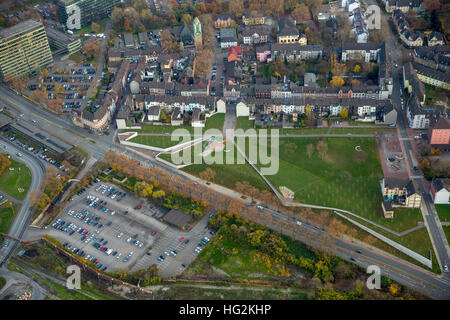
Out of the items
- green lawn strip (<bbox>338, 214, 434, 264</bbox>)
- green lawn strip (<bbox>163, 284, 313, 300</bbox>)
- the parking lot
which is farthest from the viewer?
the parking lot

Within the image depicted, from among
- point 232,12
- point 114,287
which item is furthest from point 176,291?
point 232,12

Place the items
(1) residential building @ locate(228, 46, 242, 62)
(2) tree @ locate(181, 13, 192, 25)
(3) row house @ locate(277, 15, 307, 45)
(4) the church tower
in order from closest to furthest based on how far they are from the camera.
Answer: (1) residential building @ locate(228, 46, 242, 62) < (3) row house @ locate(277, 15, 307, 45) < (4) the church tower < (2) tree @ locate(181, 13, 192, 25)

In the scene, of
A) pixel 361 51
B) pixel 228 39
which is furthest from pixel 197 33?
pixel 361 51

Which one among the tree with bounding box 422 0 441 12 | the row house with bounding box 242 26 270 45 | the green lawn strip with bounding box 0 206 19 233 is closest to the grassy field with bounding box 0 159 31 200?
the green lawn strip with bounding box 0 206 19 233

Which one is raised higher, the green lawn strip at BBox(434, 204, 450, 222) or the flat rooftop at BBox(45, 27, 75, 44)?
the flat rooftop at BBox(45, 27, 75, 44)

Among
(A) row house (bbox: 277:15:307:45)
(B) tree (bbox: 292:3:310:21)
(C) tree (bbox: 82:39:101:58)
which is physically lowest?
(C) tree (bbox: 82:39:101:58)

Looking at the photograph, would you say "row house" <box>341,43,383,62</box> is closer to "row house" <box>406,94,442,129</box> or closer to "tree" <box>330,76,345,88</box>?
"tree" <box>330,76,345,88</box>

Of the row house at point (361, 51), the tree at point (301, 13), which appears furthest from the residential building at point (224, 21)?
the row house at point (361, 51)

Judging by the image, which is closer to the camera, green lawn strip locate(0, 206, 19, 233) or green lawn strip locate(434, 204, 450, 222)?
green lawn strip locate(434, 204, 450, 222)
